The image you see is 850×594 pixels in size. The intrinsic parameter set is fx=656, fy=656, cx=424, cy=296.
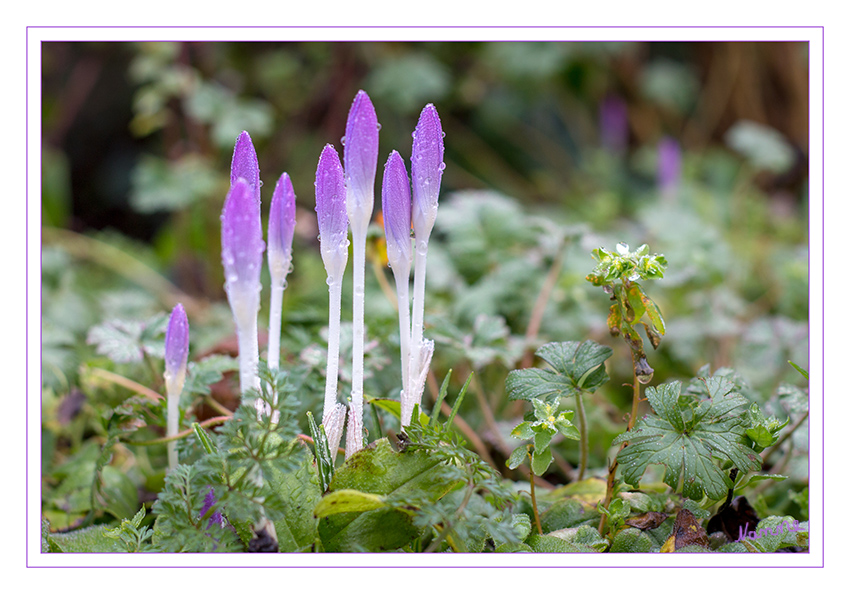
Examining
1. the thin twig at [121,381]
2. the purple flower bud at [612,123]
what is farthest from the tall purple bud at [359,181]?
the purple flower bud at [612,123]

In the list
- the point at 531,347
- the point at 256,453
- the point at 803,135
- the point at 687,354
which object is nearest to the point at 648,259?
the point at 256,453

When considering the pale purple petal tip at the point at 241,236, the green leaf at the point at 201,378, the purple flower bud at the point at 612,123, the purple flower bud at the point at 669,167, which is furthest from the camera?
the purple flower bud at the point at 612,123

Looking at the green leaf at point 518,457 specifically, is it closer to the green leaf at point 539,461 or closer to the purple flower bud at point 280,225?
the green leaf at point 539,461

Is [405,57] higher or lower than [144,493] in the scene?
higher

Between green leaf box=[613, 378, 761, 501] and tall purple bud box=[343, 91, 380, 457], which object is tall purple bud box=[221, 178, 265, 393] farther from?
green leaf box=[613, 378, 761, 501]

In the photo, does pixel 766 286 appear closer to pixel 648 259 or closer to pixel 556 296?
pixel 556 296
